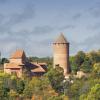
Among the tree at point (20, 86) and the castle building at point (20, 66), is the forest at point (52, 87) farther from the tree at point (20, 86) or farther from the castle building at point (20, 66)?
the castle building at point (20, 66)

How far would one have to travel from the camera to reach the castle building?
2756 inches

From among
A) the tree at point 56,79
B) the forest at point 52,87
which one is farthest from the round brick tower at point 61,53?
the tree at point 56,79

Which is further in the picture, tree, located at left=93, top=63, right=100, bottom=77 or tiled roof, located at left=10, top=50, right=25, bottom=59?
tiled roof, located at left=10, top=50, right=25, bottom=59

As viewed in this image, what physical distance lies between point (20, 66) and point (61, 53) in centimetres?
546

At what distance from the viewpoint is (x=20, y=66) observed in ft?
230

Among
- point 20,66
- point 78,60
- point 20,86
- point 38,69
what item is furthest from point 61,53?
point 20,86

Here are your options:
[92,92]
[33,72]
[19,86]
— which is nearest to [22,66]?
[33,72]

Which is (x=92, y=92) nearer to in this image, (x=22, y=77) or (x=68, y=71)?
(x=22, y=77)

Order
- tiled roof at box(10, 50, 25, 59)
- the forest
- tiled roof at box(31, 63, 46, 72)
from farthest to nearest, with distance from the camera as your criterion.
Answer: tiled roof at box(10, 50, 25, 59) < tiled roof at box(31, 63, 46, 72) < the forest

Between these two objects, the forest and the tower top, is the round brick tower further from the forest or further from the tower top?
the forest

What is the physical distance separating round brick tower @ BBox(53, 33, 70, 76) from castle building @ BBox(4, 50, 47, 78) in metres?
1.57

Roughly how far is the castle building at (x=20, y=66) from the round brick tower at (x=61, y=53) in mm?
1573

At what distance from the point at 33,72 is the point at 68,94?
16.6m

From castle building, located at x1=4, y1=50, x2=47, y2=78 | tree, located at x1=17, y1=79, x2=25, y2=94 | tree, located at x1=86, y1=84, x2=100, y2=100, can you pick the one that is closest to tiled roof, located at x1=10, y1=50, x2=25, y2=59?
castle building, located at x1=4, y1=50, x2=47, y2=78
